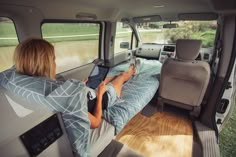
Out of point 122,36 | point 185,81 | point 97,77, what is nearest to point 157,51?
point 122,36

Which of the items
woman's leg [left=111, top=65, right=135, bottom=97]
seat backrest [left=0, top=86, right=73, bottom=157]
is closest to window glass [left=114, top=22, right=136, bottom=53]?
woman's leg [left=111, top=65, right=135, bottom=97]

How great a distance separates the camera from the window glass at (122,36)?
3.72m

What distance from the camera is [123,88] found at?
2.16 meters

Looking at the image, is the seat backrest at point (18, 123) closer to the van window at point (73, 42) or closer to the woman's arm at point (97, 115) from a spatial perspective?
the woman's arm at point (97, 115)

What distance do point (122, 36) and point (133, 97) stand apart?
249 centimetres

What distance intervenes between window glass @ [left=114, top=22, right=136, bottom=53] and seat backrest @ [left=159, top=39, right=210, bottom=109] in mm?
1794

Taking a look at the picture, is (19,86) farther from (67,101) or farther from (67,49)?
(67,49)

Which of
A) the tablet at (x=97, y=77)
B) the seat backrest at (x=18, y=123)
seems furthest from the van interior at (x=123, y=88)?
the tablet at (x=97, y=77)

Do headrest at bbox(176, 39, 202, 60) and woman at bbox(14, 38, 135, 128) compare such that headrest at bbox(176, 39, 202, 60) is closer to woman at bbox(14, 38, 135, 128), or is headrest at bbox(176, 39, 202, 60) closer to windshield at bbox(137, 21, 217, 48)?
windshield at bbox(137, 21, 217, 48)

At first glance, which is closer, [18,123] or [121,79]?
[18,123]

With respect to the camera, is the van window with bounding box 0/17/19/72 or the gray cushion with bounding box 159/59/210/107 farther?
the gray cushion with bounding box 159/59/210/107

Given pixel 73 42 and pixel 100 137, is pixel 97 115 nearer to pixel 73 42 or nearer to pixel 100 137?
pixel 100 137

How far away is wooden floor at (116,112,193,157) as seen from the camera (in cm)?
183

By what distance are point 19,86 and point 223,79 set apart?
2.07 m
